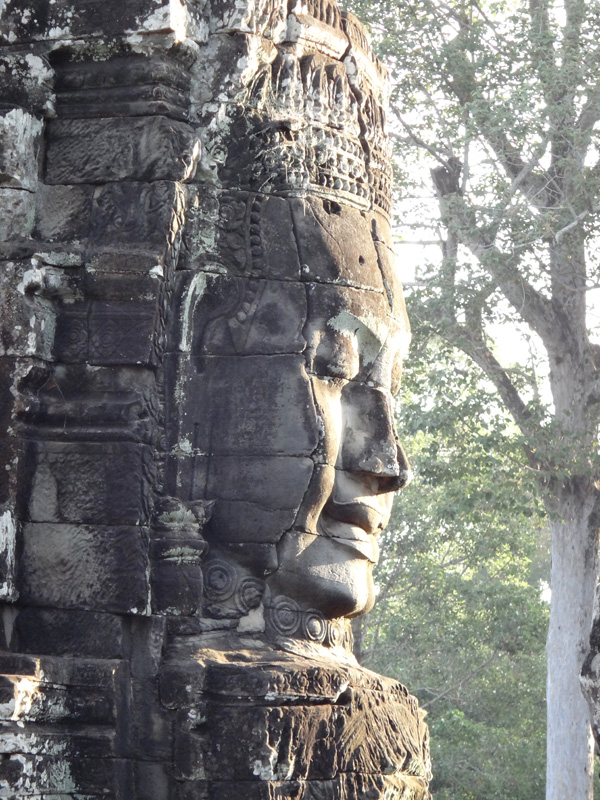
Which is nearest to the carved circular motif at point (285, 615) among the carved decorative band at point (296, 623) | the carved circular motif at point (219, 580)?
the carved decorative band at point (296, 623)

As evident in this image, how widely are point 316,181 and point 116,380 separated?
1.18 m

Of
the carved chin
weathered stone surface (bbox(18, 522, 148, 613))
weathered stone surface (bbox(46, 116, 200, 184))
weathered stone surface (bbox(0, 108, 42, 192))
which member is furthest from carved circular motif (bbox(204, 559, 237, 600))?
weathered stone surface (bbox(0, 108, 42, 192))

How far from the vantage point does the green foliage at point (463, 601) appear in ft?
44.3

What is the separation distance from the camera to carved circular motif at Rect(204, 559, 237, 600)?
15.9ft

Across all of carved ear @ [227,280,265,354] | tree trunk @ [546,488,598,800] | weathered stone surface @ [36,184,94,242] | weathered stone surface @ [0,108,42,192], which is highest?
weathered stone surface @ [0,108,42,192]

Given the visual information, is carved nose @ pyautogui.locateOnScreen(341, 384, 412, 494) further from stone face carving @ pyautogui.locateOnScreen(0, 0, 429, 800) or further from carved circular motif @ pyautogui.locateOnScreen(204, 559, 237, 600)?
carved circular motif @ pyautogui.locateOnScreen(204, 559, 237, 600)

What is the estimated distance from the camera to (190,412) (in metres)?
4.91

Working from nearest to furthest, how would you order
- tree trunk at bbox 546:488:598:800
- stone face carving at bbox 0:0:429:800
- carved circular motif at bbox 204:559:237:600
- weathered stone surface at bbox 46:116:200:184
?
stone face carving at bbox 0:0:429:800
carved circular motif at bbox 204:559:237:600
weathered stone surface at bbox 46:116:200:184
tree trunk at bbox 546:488:598:800

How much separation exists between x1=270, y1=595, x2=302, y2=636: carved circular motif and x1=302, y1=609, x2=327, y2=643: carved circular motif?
4 centimetres

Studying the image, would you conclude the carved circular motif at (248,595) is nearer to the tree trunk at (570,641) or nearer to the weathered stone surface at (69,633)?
the weathered stone surface at (69,633)

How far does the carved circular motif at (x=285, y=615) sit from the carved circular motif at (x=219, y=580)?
192 mm

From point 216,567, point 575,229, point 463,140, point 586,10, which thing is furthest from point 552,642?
point 216,567

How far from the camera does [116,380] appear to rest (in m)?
4.84

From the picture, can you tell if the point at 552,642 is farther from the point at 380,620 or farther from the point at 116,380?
the point at 116,380
